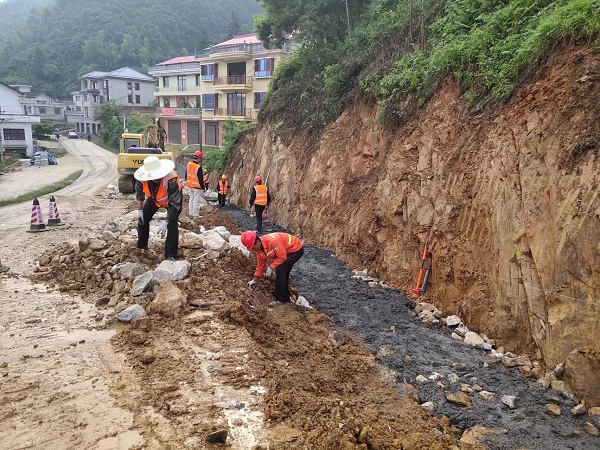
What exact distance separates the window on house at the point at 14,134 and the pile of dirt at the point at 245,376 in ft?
129

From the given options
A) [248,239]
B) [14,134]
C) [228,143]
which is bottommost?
[248,239]

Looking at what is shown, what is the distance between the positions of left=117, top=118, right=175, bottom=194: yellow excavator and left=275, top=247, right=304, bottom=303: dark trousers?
37.7 ft

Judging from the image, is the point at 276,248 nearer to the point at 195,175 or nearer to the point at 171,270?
the point at 171,270

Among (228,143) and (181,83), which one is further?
(181,83)

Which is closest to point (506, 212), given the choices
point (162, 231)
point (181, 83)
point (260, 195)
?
point (162, 231)

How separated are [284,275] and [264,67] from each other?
27.2m

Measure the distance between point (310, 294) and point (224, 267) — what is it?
1.68 m

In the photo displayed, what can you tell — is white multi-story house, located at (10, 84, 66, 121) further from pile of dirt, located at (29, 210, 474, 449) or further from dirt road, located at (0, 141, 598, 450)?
pile of dirt, located at (29, 210, 474, 449)

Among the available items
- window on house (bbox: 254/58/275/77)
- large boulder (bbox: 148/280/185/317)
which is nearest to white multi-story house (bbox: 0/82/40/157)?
window on house (bbox: 254/58/275/77)

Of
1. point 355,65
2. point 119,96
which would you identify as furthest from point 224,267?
point 119,96

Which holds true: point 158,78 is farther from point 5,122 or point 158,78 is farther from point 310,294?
point 310,294

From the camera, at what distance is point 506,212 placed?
6.38 m

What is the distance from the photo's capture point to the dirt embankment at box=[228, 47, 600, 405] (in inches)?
206

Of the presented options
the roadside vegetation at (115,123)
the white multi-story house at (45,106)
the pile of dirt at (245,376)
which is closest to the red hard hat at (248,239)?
the pile of dirt at (245,376)
